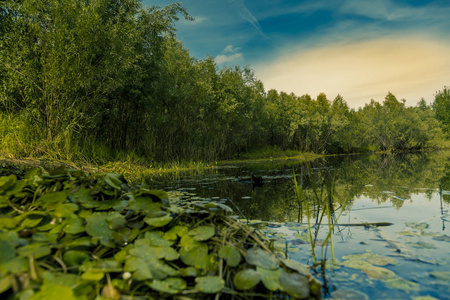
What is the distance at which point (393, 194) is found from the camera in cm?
507

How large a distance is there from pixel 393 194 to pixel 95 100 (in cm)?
1056

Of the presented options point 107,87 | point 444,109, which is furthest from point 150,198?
point 444,109

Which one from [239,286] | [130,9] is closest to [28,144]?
[239,286]

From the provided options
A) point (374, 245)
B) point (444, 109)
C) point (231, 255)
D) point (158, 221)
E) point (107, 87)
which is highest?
point (444, 109)

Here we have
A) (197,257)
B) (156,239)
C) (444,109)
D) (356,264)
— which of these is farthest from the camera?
(444,109)

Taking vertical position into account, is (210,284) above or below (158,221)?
below

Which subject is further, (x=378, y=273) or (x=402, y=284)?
(x=378, y=273)

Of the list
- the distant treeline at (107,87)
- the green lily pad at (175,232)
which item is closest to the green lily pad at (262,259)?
the green lily pad at (175,232)

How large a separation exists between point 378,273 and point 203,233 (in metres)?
1.27

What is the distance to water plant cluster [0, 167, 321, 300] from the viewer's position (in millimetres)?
1096

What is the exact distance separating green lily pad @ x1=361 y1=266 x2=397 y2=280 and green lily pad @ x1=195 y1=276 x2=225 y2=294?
1.15 m

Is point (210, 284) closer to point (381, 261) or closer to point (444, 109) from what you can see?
point (381, 261)

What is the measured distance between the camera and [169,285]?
127 centimetres

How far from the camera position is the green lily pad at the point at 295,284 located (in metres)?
1.32
